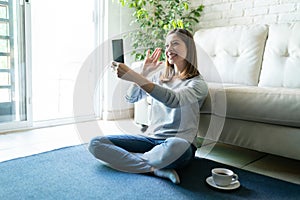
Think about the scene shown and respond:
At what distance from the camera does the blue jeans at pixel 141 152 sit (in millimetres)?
1207

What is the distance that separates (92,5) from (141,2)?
47 cm

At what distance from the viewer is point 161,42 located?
240cm

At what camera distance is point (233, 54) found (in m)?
1.99

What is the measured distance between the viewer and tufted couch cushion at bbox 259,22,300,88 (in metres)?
1.68

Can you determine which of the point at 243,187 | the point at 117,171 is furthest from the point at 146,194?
the point at 243,187

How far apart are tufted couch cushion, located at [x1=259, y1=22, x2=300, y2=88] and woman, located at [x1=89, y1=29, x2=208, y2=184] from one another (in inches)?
26.7

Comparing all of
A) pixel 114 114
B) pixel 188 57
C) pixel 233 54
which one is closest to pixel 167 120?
pixel 188 57

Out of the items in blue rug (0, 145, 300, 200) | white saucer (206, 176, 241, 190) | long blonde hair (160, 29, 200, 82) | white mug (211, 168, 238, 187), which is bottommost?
blue rug (0, 145, 300, 200)

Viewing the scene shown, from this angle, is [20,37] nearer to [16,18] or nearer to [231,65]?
[16,18]

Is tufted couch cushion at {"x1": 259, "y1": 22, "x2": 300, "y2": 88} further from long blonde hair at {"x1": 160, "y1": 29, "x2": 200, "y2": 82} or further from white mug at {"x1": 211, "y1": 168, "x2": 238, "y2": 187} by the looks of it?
white mug at {"x1": 211, "y1": 168, "x2": 238, "y2": 187}

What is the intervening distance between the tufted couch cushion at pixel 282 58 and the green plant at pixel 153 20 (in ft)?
2.58

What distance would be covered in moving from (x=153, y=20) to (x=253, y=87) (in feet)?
4.23

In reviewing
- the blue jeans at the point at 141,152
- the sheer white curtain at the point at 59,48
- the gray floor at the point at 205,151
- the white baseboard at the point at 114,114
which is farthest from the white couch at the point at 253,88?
the sheer white curtain at the point at 59,48

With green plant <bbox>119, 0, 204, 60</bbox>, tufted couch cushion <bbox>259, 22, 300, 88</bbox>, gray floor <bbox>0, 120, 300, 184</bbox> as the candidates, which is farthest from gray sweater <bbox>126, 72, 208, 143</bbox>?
green plant <bbox>119, 0, 204, 60</bbox>
